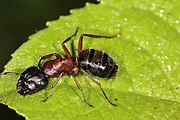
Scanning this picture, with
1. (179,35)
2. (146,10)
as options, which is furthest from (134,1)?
(179,35)

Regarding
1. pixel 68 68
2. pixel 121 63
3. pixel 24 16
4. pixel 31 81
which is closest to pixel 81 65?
pixel 68 68

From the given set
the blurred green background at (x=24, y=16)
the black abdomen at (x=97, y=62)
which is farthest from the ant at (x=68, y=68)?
the blurred green background at (x=24, y=16)

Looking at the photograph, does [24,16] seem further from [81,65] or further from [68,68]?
[81,65]

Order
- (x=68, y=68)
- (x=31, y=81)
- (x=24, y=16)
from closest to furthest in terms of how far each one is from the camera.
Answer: (x=31, y=81) → (x=68, y=68) → (x=24, y=16)

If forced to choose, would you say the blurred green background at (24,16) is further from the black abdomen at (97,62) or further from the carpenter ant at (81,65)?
the black abdomen at (97,62)

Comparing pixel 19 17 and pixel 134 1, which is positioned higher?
pixel 134 1

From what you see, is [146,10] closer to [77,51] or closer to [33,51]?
[77,51]

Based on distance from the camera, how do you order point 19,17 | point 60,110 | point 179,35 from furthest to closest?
point 19,17 < point 179,35 < point 60,110

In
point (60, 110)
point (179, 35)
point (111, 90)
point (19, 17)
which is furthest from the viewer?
point (19, 17)
